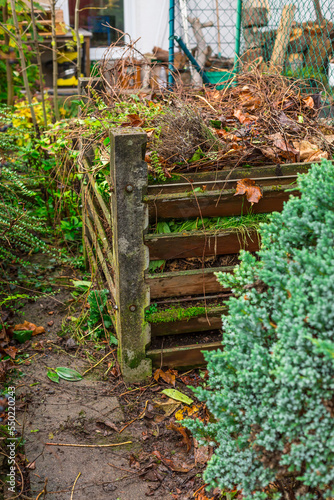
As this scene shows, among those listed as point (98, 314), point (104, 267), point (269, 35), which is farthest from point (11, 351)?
point (269, 35)

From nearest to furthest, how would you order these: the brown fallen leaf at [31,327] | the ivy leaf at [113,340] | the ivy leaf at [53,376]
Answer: the ivy leaf at [53,376]
the ivy leaf at [113,340]
the brown fallen leaf at [31,327]

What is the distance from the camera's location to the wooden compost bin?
2.46 m

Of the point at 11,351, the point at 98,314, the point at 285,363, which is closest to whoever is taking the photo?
the point at 285,363

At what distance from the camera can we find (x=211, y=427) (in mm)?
1957

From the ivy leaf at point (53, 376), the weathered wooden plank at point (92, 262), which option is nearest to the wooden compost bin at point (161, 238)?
the ivy leaf at point (53, 376)

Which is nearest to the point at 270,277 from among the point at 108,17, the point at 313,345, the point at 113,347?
the point at 313,345

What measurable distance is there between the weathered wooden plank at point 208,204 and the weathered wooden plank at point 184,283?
0.34 metres

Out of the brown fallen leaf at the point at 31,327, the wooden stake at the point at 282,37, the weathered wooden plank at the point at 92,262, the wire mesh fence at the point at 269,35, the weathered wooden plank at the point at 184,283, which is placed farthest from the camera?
the wooden stake at the point at 282,37

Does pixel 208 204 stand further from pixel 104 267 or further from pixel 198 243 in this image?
pixel 104 267

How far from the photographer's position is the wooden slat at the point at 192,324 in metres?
2.83

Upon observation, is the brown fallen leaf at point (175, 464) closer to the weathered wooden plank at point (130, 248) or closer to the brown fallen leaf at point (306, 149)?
the weathered wooden plank at point (130, 248)

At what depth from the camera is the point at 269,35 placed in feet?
18.7

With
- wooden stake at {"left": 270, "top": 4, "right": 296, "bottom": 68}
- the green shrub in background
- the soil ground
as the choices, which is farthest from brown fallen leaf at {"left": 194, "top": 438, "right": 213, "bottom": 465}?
wooden stake at {"left": 270, "top": 4, "right": 296, "bottom": 68}

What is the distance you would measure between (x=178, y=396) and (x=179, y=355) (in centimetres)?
25
